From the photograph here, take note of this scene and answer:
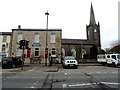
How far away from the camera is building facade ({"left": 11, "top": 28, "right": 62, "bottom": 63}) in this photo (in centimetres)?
3888

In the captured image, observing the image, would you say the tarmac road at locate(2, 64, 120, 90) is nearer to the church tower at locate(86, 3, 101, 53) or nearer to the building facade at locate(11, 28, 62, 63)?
the building facade at locate(11, 28, 62, 63)

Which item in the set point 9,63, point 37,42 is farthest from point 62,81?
point 37,42

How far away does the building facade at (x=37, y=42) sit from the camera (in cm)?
3888

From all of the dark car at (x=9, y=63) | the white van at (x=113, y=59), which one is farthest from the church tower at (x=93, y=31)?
the dark car at (x=9, y=63)

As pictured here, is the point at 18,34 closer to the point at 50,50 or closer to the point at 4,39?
the point at 4,39

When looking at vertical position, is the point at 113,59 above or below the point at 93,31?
below

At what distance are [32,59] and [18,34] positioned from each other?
735cm

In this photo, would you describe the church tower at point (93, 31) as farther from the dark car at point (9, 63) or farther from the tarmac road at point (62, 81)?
the tarmac road at point (62, 81)

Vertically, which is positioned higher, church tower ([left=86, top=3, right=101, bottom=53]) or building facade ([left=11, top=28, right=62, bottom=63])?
church tower ([left=86, top=3, right=101, bottom=53])

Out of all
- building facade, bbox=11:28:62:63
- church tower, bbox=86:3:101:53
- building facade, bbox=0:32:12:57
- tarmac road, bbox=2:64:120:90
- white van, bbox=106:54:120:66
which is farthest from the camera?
church tower, bbox=86:3:101:53

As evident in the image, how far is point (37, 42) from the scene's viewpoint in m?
39.1

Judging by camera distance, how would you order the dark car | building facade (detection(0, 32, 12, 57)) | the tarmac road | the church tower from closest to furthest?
the tarmac road < the dark car < building facade (detection(0, 32, 12, 57)) < the church tower

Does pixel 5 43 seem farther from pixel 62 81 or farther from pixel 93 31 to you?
pixel 93 31

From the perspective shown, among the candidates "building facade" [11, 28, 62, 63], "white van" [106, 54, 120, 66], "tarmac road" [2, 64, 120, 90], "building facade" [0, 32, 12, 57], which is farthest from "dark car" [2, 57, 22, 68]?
"white van" [106, 54, 120, 66]
